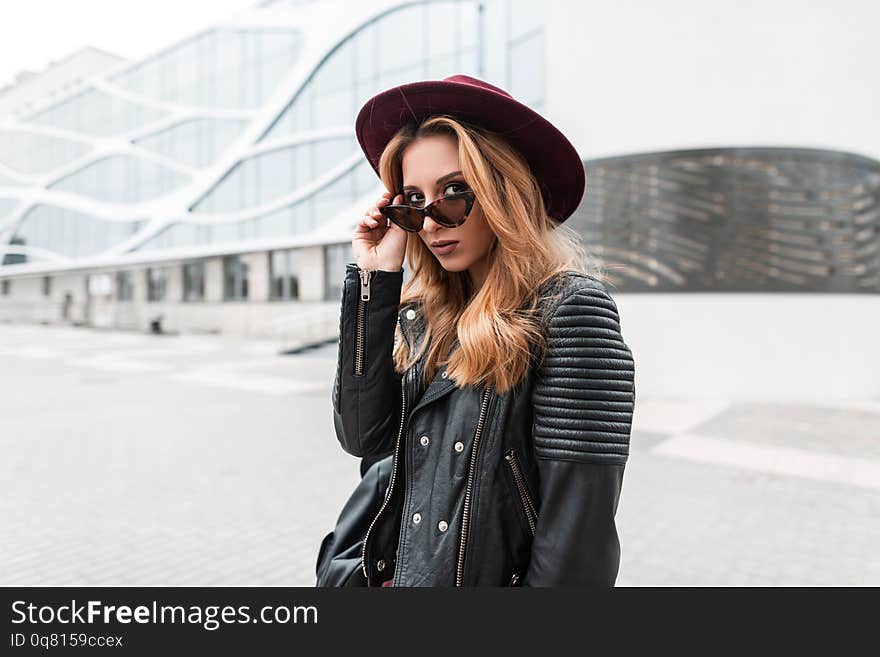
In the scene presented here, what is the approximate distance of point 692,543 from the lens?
429cm

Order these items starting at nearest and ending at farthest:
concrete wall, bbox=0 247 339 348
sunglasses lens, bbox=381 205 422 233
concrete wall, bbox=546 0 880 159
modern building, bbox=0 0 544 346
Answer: sunglasses lens, bbox=381 205 422 233, concrete wall, bbox=546 0 880 159, modern building, bbox=0 0 544 346, concrete wall, bbox=0 247 339 348

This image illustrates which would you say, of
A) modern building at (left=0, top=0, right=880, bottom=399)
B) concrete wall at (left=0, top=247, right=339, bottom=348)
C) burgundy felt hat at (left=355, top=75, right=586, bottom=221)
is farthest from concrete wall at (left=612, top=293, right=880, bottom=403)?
concrete wall at (left=0, top=247, right=339, bottom=348)

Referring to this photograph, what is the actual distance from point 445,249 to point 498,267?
0.45ft

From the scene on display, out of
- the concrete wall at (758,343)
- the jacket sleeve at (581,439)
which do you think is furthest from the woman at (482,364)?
the concrete wall at (758,343)

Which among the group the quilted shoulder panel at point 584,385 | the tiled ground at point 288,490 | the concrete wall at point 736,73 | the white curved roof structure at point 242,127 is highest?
the white curved roof structure at point 242,127

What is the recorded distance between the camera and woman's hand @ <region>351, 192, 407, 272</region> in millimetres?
1575

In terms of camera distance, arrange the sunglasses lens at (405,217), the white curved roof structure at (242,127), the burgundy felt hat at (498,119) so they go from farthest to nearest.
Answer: the white curved roof structure at (242,127)
the sunglasses lens at (405,217)
the burgundy felt hat at (498,119)

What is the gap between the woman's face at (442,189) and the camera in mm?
1448

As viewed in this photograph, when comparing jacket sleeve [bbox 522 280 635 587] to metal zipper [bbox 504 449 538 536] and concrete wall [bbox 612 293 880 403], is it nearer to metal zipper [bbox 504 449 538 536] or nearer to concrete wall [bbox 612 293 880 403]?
metal zipper [bbox 504 449 538 536]

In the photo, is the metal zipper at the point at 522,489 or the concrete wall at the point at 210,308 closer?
the metal zipper at the point at 522,489

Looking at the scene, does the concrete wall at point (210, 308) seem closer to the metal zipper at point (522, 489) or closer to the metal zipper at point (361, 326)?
the metal zipper at point (361, 326)

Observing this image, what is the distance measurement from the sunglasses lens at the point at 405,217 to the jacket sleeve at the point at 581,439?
408mm

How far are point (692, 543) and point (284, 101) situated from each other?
90.5 ft

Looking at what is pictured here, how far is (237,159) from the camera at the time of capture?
30141 millimetres
